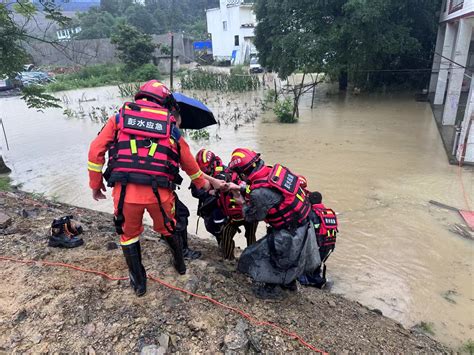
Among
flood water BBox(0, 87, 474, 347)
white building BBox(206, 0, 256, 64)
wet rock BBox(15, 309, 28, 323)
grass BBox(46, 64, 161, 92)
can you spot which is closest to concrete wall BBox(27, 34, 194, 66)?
white building BBox(206, 0, 256, 64)

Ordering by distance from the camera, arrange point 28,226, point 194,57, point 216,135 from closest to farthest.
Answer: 1. point 28,226
2. point 216,135
3. point 194,57

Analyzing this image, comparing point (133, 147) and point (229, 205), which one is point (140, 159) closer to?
point (133, 147)

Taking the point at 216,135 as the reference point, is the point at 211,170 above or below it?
above

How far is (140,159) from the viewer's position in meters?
2.38

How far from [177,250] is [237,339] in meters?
0.87

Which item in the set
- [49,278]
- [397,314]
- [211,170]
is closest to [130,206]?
[49,278]

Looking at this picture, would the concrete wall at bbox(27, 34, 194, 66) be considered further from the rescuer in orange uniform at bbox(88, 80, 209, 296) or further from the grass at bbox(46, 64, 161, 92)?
the rescuer in orange uniform at bbox(88, 80, 209, 296)

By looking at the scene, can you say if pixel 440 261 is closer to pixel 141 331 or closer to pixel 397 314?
pixel 397 314

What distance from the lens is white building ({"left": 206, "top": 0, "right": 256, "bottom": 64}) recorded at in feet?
115

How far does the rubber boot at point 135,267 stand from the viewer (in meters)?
2.67

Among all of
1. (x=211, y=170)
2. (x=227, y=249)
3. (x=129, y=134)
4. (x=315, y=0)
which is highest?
(x=315, y=0)

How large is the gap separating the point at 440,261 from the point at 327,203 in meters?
2.39

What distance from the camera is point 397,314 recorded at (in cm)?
412

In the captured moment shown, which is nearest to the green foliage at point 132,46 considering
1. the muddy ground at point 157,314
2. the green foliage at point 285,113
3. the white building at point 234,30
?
the white building at point 234,30
